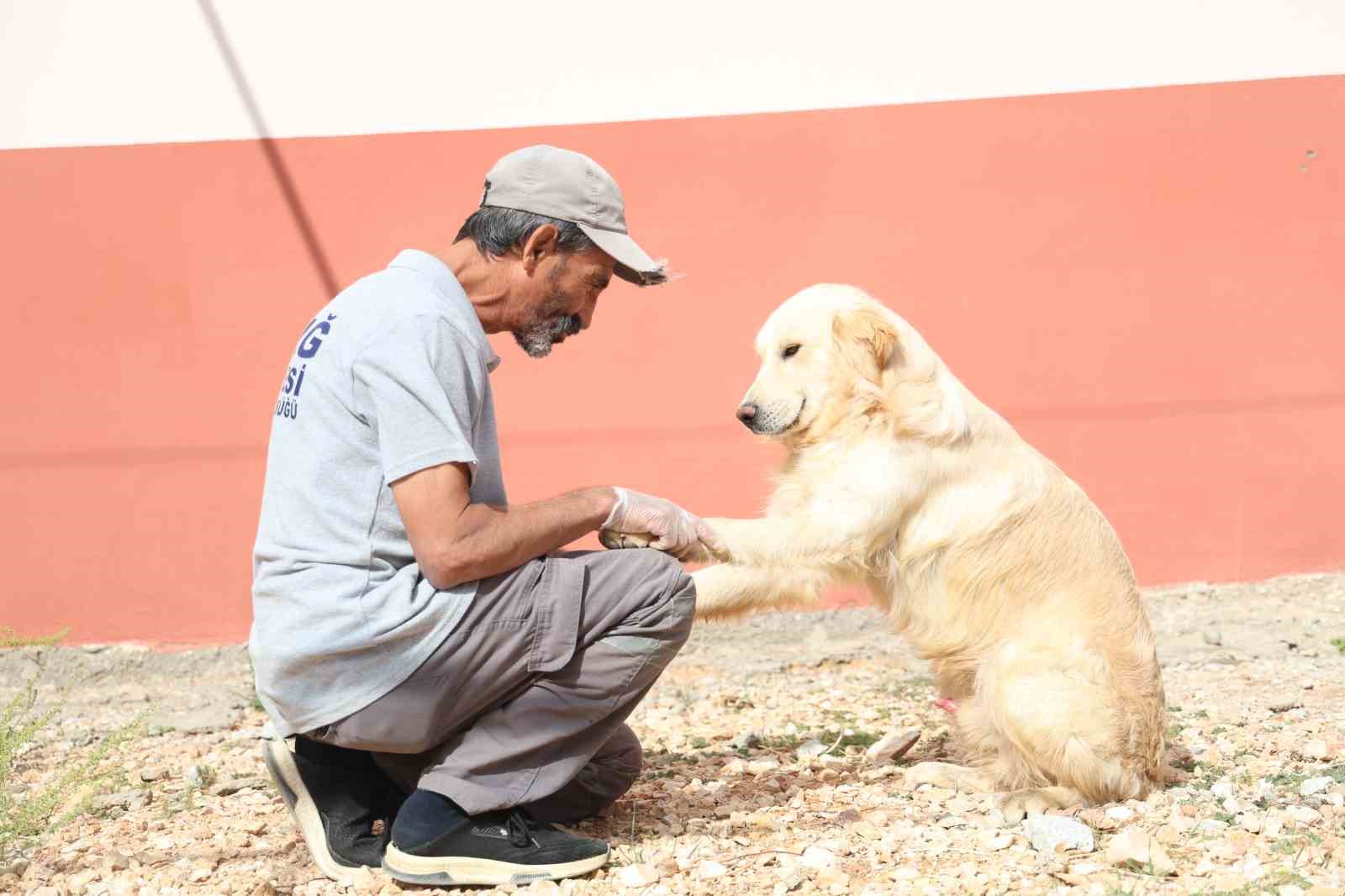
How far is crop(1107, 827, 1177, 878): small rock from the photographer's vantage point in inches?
129

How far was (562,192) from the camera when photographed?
3318 millimetres

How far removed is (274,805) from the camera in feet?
13.7

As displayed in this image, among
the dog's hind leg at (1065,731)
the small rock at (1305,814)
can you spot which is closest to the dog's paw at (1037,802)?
the dog's hind leg at (1065,731)

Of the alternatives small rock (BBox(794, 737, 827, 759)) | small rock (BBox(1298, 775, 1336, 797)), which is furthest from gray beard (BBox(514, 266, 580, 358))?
small rock (BBox(1298, 775, 1336, 797))

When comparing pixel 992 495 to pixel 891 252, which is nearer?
pixel 992 495

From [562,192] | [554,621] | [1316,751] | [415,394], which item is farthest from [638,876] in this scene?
[1316,751]

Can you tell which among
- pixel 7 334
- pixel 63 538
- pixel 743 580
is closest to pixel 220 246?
pixel 7 334

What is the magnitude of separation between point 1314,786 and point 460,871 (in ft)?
8.68

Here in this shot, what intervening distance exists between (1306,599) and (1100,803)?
3.67 meters

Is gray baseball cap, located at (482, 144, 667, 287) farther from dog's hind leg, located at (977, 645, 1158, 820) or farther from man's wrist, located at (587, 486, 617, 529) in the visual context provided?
dog's hind leg, located at (977, 645, 1158, 820)

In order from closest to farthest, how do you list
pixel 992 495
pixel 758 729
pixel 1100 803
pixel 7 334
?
pixel 1100 803 < pixel 992 495 < pixel 758 729 < pixel 7 334

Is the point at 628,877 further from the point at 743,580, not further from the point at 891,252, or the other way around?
the point at 891,252

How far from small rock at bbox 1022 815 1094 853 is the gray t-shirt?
1784 millimetres

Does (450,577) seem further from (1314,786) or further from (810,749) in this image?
(1314,786)
